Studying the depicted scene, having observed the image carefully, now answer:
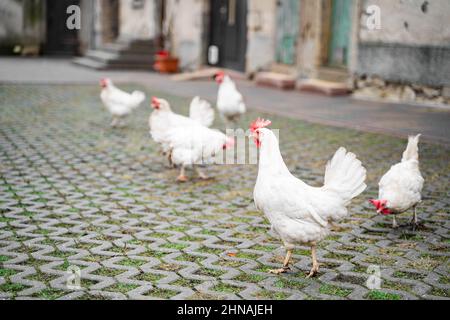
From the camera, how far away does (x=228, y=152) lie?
877 cm

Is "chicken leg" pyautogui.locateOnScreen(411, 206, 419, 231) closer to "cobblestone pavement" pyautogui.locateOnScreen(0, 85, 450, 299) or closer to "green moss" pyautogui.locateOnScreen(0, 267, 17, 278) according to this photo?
"cobblestone pavement" pyautogui.locateOnScreen(0, 85, 450, 299)

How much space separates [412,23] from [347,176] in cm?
964

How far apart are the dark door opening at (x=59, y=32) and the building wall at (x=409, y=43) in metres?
18.7

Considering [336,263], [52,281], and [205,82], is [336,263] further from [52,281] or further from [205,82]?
[205,82]

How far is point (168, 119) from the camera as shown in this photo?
7.46 meters

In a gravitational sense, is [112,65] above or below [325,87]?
above

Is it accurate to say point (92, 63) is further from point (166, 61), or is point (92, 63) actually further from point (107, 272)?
point (107, 272)

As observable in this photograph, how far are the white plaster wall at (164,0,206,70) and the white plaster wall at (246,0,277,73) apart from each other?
3.13 meters

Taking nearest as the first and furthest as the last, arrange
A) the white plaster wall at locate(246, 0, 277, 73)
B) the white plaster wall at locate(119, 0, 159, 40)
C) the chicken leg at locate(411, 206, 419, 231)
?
the chicken leg at locate(411, 206, 419, 231) → the white plaster wall at locate(246, 0, 277, 73) → the white plaster wall at locate(119, 0, 159, 40)

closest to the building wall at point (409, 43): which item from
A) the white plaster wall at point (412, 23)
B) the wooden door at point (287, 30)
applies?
the white plaster wall at point (412, 23)

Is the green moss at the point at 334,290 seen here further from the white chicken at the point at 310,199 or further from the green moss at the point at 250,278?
the green moss at the point at 250,278

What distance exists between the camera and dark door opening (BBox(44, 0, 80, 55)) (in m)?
28.6

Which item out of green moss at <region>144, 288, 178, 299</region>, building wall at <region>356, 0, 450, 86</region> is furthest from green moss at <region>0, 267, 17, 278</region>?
building wall at <region>356, 0, 450, 86</region>

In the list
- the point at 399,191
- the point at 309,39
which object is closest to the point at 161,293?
the point at 399,191
